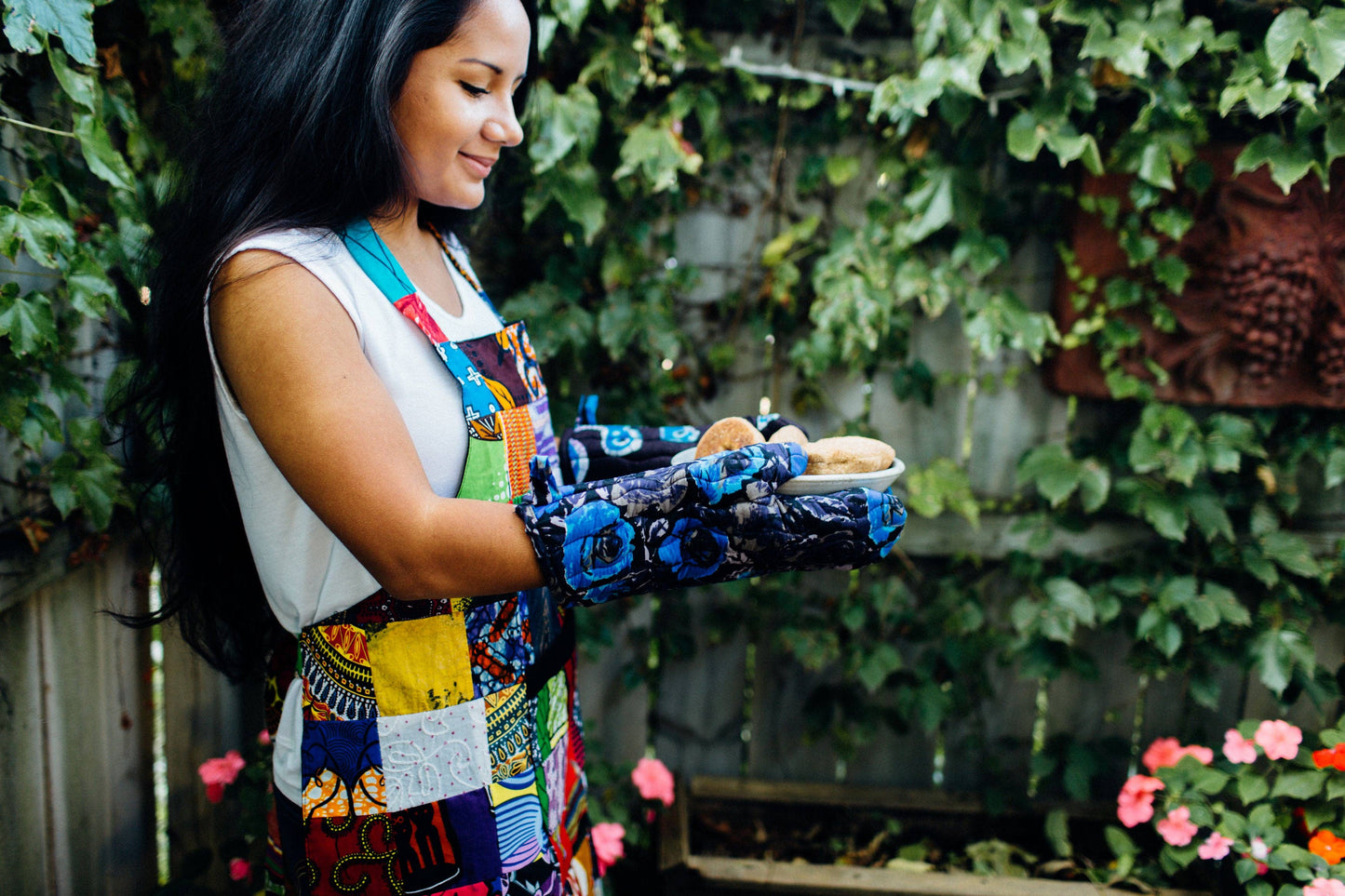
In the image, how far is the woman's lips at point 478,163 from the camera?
0.97m

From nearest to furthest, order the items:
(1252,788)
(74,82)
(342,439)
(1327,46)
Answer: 1. (342,439)
2. (74,82)
3. (1327,46)
4. (1252,788)

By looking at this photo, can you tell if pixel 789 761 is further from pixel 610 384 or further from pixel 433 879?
pixel 433 879

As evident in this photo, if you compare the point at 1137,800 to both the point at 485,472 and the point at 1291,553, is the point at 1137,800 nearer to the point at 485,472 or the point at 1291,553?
the point at 1291,553

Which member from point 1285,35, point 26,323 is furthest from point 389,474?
point 1285,35

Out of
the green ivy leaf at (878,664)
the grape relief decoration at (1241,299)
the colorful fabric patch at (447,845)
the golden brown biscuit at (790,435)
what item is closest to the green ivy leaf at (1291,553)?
the grape relief decoration at (1241,299)

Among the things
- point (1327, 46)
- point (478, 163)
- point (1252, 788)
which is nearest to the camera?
point (478, 163)

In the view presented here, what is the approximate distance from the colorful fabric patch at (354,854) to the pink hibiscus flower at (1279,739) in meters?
1.71

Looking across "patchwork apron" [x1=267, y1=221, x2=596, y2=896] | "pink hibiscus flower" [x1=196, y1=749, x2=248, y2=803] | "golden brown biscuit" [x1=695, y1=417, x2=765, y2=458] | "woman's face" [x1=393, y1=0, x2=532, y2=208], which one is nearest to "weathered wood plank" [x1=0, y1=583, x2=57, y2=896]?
"pink hibiscus flower" [x1=196, y1=749, x2=248, y2=803]

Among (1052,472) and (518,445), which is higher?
(518,445)

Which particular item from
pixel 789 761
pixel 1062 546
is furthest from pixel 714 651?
pixel 1062 546

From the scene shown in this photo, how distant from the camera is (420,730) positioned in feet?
3.08

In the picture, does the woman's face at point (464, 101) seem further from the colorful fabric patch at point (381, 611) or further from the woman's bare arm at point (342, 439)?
the colorful fabric patch at point (381, 611)

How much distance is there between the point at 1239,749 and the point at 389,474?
1.87 metres

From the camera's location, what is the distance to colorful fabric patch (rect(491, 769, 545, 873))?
98 cm
